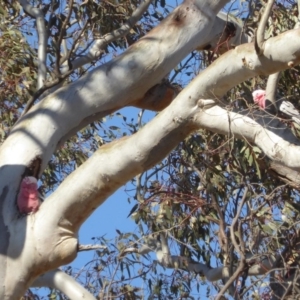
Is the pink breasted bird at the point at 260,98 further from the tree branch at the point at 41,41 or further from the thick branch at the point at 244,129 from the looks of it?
the tree branch at the point at 41,41

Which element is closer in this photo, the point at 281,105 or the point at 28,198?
the point at 28,198

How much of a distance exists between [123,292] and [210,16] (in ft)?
5.77

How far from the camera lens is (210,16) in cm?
383

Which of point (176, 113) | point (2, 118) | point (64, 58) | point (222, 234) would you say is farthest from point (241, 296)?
point (2, 118)

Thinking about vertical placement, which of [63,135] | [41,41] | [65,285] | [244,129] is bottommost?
[244,129]

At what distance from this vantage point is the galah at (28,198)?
3.27 m

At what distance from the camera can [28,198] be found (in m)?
3.28

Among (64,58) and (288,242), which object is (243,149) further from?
(64,58)

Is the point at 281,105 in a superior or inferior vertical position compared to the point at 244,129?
superior

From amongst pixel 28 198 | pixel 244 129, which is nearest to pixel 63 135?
pixel 28 198

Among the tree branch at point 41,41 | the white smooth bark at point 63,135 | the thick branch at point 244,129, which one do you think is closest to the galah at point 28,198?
the white smooth bark at point 63,135

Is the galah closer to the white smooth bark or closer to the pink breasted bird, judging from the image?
the white smooth bark

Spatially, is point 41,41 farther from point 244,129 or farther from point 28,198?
point 244,129

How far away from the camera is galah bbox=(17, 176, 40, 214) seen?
3.27m
